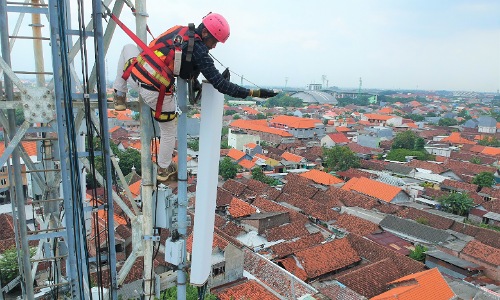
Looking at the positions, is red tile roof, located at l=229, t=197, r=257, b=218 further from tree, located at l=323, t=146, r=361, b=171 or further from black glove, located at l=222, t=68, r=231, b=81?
black glove, located at l=222, t=68, r=231, b=81

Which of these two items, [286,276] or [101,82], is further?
[286,276]

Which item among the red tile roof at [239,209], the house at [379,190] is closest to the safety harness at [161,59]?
the red tile roof at [239,209]

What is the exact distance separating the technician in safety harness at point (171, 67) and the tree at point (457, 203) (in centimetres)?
1930

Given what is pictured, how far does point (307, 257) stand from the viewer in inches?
492

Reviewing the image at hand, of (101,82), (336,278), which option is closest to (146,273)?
(101,82)

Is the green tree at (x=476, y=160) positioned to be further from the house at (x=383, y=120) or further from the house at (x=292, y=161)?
the house at (x=383, y=120)

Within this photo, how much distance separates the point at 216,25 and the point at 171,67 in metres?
0.42

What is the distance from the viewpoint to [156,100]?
2541 mm

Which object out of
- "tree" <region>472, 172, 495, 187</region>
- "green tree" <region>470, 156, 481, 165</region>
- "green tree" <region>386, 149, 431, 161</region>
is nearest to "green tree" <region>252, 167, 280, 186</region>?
"tree" <region>472, 172, 495, 187</region>

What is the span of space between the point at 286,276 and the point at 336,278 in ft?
5.47

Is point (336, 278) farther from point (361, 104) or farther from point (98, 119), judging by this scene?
point (361, 104)

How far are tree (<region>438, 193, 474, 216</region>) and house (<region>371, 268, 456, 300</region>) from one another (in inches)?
357

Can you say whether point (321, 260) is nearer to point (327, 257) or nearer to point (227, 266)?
point (327, 257)

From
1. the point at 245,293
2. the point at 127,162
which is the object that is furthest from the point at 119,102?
the point at 127,162
